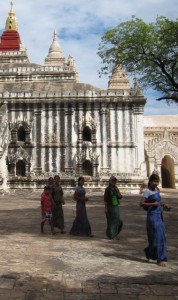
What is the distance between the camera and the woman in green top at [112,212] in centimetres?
849

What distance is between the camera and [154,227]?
625 cm

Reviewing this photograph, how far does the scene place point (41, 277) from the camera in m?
5.30

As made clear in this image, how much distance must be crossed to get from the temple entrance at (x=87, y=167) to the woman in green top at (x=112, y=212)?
17139 millimetres

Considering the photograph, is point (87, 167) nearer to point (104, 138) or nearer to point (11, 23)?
point (104, 138)

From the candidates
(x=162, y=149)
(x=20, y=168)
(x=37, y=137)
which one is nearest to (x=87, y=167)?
(x=37, y=137)

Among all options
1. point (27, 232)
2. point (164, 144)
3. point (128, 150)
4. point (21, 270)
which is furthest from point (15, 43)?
point (21, 270)

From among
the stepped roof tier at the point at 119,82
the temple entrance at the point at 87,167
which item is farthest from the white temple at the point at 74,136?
the stepped roof tier at the point at 119,82

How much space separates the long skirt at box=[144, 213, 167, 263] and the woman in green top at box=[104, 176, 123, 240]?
2175 mm

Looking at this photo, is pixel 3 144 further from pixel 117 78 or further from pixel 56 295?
pixel 117 78

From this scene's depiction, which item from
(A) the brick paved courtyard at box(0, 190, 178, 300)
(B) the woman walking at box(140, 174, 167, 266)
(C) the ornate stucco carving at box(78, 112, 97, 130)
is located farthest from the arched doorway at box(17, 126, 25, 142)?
(B) the woman walking at box(140, 174, 167, 266)

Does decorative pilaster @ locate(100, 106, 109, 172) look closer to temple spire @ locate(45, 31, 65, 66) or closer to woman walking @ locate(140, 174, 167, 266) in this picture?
temple spire @ locate(45, 31, 65, 66)

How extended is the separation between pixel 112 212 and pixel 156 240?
2395mm

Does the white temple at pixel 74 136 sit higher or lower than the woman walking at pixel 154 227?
higher

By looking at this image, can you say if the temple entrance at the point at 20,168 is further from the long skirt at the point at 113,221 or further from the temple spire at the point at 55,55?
the temple spire at the point at 55,55
